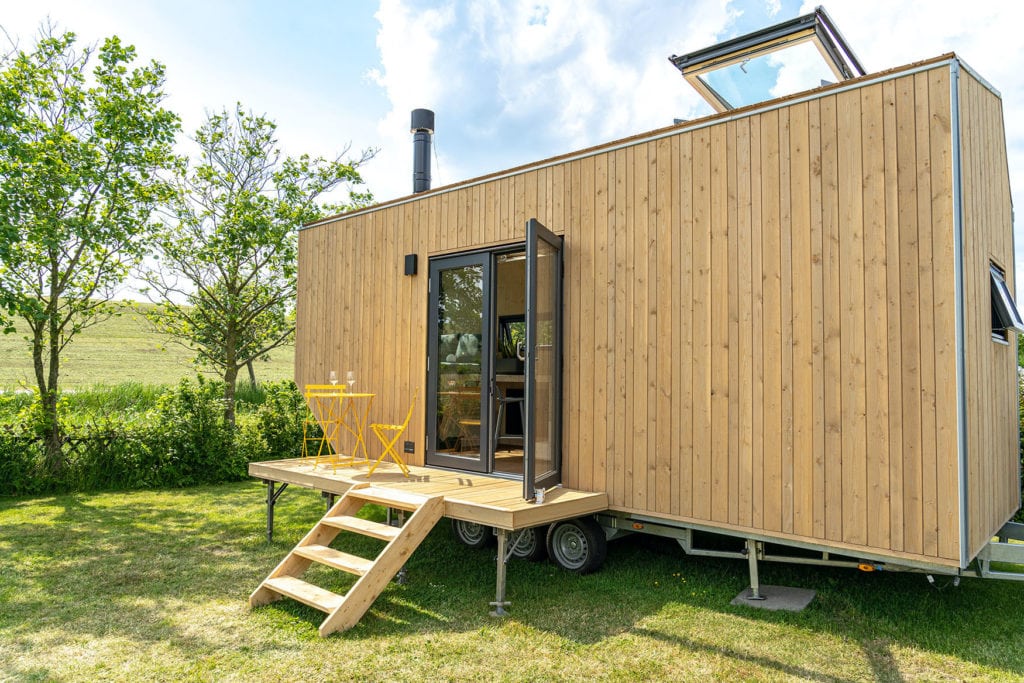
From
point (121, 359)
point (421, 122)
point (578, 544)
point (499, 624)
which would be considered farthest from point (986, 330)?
point (121, 359)

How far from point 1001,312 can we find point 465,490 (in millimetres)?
3715

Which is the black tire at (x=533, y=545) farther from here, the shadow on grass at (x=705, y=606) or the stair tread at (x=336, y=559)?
the stair tread at (x=336, y=559)

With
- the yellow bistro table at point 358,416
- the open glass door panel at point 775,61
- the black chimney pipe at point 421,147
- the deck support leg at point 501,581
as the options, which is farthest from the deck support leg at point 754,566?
the black chimney pipe at point 421,147

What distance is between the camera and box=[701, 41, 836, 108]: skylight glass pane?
17.2ft

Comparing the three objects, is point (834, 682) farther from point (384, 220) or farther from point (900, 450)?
point (384, 220)

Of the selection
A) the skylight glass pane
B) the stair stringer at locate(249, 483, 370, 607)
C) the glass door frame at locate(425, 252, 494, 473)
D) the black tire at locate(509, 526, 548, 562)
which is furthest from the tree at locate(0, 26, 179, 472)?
the skylight glass pane

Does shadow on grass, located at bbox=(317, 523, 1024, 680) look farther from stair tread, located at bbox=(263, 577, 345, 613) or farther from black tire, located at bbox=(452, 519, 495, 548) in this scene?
black tire, located at bbox=(452, 519, 495, 548)

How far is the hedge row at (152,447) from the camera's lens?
25.5ft

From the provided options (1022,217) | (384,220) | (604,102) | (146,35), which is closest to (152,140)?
(146,35)

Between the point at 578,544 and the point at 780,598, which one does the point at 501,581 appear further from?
the point at 780,598

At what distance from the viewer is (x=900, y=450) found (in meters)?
3.43

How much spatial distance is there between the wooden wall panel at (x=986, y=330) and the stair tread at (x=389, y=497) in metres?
2.96

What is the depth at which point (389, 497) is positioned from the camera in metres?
4.47

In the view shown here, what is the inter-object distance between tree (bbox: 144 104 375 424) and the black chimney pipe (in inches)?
147
